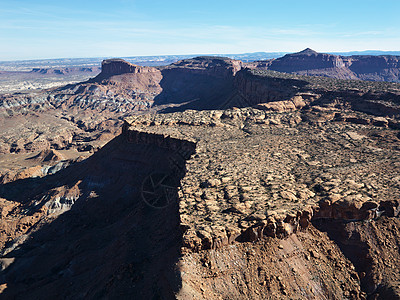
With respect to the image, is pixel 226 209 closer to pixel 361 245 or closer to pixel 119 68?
pixel 361 245

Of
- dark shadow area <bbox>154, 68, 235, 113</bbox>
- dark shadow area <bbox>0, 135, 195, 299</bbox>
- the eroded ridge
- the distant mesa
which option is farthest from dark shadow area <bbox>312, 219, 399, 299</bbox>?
the distant mesa

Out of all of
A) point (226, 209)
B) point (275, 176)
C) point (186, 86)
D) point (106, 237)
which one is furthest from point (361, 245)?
point (186, 86)

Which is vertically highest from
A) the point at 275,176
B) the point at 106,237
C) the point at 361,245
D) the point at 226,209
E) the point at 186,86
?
the point at 275,176

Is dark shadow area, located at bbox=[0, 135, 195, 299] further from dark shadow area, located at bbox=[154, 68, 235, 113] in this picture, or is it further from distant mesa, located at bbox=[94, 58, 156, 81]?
distant mesa, located at bbox=[94, 58, 156, 81]

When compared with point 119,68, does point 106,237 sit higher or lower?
lower

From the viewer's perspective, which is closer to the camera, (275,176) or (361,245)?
(361,245)
